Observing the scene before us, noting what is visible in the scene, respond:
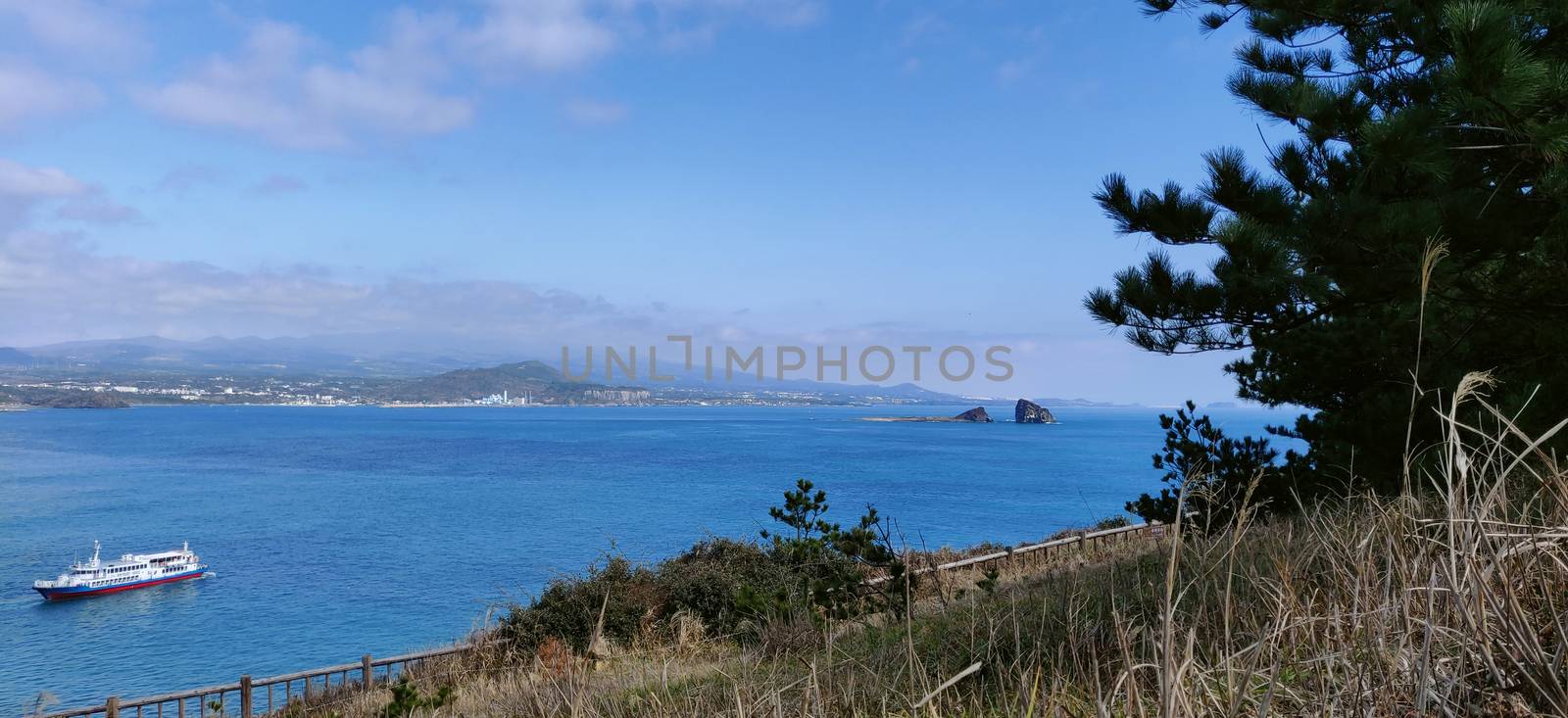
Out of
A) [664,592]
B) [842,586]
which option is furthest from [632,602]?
[842,586]

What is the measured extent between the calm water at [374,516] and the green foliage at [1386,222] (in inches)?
382

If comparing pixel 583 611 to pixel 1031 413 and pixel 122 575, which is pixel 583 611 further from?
pixel 1031 413

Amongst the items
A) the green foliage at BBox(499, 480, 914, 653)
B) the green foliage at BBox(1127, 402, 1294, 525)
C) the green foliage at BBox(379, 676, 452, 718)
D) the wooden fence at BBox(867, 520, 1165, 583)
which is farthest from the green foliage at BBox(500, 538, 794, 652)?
the green foliage at BBox(379, 676, 452, 718)

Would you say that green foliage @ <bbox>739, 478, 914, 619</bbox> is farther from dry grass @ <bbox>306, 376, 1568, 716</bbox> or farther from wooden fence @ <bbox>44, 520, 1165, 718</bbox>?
dry grass @ <bbox>306, 376, 1568, 716</bbox>

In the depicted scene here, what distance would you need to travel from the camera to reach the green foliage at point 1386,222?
17.9 feet

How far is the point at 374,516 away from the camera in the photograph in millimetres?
48062

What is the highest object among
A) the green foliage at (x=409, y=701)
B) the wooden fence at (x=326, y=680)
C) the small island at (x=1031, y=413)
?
the green foliage at (x=409, y=701)

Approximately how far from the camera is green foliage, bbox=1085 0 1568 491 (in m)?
5.46

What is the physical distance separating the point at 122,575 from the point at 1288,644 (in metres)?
39.7

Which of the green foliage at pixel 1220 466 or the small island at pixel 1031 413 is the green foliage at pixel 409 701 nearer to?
the green foliage at pixel 1220 466

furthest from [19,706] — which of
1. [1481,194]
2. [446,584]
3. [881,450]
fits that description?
[881,450]

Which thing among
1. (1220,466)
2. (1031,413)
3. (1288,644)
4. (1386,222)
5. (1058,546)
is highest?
(1386,222)

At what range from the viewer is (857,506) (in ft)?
146

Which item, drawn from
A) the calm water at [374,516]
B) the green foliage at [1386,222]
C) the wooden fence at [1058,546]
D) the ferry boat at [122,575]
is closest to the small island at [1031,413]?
the calm water at [374,516]
